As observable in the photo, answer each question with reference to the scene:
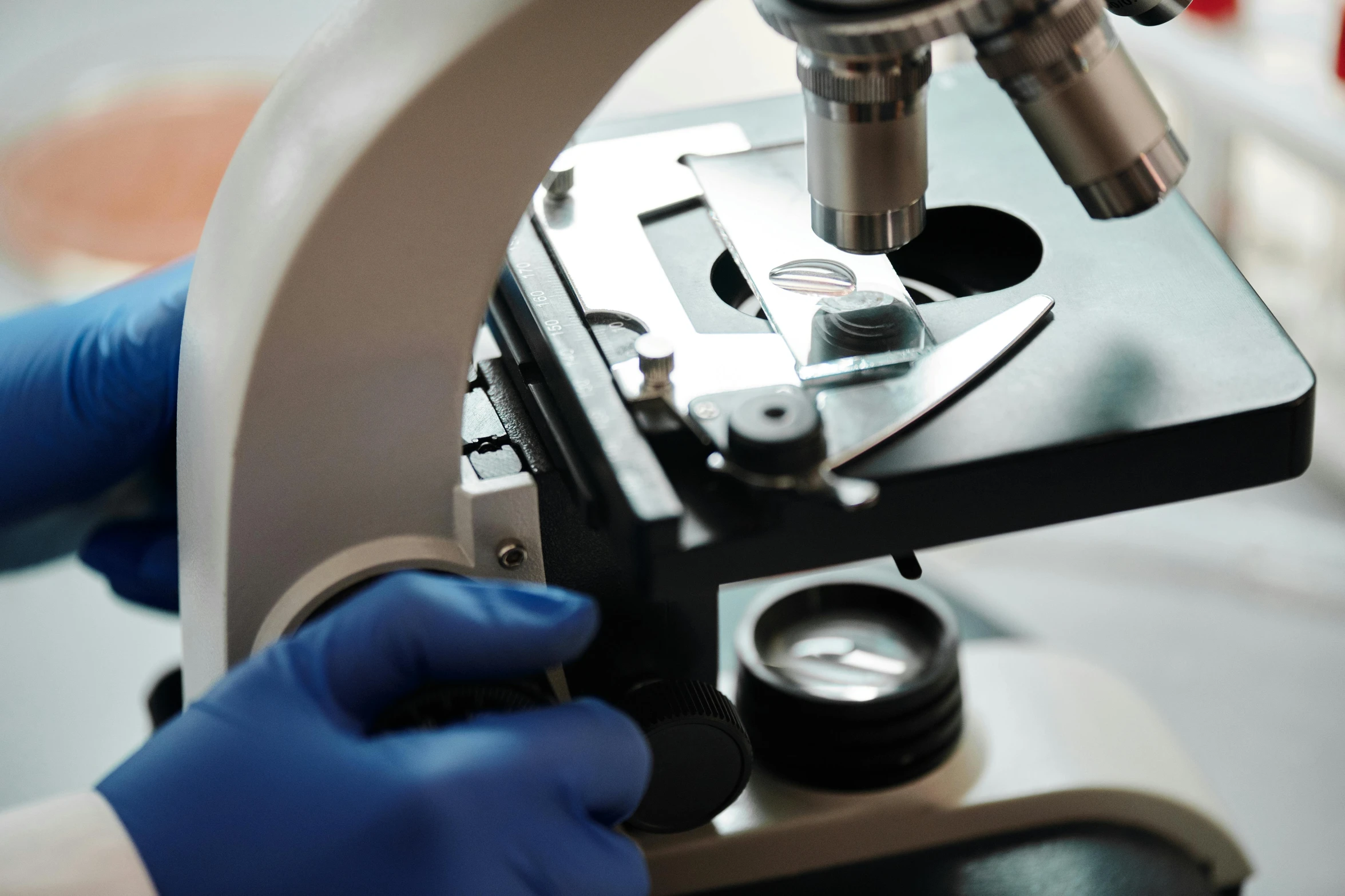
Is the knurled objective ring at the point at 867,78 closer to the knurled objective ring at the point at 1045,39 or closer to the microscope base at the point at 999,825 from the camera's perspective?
the knurled objective ring at the point at 1045,39

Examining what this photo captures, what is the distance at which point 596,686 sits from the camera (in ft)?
2.75

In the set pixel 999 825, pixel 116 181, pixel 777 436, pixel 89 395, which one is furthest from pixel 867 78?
pixel 116 181

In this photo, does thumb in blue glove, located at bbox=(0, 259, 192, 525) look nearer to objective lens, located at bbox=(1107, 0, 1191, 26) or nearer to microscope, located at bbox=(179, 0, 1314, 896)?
microscope, located at bbox=(179, 0, 1314, 896)

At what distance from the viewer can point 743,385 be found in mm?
744

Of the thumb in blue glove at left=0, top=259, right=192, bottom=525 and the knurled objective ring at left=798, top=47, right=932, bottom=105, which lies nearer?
the knurled objective ring at left=798, top=47, right=932, bottom=105

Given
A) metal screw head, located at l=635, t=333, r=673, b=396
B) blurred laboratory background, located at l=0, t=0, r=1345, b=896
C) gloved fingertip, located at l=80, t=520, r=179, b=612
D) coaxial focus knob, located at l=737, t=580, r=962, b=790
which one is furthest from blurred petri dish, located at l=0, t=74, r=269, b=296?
metal screw head, located at l=635, t=333, r=673, b=396

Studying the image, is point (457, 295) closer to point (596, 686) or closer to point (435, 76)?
point (435, 76)

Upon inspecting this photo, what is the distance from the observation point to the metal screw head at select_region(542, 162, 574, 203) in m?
0.89

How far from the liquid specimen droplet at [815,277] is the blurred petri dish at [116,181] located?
122 centimetres

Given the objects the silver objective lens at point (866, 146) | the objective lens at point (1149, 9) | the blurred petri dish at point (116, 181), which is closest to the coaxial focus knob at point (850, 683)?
the silver objective lens at point (866, 146)

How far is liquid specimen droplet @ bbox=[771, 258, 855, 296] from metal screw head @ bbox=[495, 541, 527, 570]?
23 centimetres

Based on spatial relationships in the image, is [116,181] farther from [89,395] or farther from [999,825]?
[999,825]

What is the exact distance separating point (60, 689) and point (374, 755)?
Result: 37.2 inches

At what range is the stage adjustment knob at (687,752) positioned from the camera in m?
0.77
